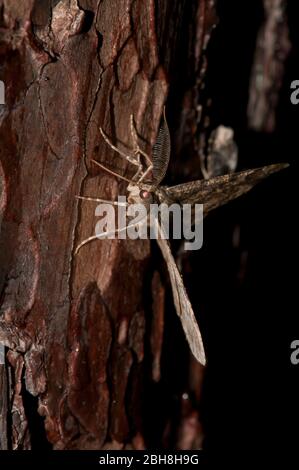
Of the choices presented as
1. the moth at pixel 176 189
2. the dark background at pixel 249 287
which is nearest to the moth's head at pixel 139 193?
the moth at pixel 176 189

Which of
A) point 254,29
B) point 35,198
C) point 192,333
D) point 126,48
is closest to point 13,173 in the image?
point 35,198

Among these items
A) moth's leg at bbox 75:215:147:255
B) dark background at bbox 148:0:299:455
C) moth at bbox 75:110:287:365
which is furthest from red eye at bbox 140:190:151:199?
dark background at bbox 148:0:299:455

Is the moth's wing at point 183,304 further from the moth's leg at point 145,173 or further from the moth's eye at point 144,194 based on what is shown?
the moth's leg at point 145,173

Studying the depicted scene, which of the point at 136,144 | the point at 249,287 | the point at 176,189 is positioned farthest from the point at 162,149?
the point at 249,287

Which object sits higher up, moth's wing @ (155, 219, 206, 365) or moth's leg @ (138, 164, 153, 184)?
moth's leg @ (138, 164, 153, 184)

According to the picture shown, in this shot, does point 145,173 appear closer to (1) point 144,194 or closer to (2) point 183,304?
(1) point 144,194

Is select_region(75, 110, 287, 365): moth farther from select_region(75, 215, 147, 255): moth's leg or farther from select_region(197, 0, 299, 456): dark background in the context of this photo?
select_region(197, 0, 299, 456): dark background
